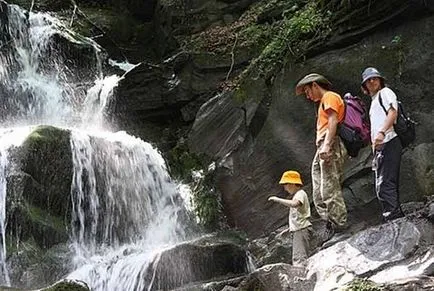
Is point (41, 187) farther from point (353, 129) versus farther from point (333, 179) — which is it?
point (353, 129)

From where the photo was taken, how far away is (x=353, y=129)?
675 centimetres

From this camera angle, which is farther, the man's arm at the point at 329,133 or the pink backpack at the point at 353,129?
the pink backpack at the point at 353,129

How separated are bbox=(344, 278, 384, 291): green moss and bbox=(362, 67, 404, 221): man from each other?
1301mm

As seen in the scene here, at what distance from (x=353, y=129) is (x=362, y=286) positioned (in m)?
2.17

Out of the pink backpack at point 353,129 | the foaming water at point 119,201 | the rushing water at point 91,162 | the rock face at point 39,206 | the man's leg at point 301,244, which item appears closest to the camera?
the pink backpack at point 353,129

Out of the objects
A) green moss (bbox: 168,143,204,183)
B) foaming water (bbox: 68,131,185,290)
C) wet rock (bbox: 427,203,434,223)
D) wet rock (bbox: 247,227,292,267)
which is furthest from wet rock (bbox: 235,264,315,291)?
green moss (bbox: 168,143,204,183)

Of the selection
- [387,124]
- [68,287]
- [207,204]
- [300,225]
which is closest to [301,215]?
[300,225]

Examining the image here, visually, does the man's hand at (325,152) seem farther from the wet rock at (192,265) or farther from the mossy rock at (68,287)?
the mossy rock at (68,287)

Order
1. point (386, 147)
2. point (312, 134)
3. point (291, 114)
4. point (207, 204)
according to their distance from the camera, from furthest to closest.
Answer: point (207, 204) → point (291, 114) → point (312, 134) → point (386, 147)

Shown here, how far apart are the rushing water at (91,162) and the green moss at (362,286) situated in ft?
13.8

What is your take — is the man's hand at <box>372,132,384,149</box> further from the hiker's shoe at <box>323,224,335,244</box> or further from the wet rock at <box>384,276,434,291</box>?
the wet rock at <box>384,276,434,291</box>

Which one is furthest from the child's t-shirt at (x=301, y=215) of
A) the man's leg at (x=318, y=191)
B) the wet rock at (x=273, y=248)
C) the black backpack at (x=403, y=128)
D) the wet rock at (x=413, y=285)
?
the wet rock at (x=413, y=285)

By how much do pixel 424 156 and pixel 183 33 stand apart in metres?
8.82

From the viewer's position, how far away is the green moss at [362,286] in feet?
16.4
